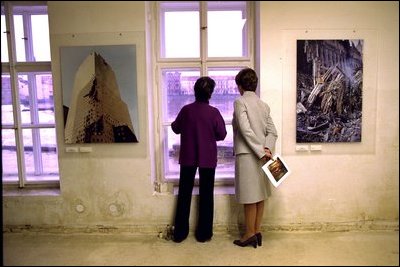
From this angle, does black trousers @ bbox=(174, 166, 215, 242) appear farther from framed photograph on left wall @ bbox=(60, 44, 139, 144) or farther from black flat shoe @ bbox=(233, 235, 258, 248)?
framed photograph on left wall @ bbox=(60, 44, 139, 144)

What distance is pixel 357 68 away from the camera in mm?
2820

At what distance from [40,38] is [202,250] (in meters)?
2.29

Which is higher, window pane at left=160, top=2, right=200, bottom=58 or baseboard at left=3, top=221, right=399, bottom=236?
window pane at left=160, top=2, right=200, bottom=58

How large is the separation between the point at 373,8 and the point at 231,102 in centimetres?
138

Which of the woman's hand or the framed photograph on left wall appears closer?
the woman's hand

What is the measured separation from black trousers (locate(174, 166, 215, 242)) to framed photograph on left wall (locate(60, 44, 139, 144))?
2.04 feet

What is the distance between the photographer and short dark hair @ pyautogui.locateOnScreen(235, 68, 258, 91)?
259 cm

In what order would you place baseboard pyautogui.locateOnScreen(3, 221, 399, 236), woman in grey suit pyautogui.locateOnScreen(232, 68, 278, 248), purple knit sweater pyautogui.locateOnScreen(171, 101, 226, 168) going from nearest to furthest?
woman in grey suit pyautogui.locateOnScreen(232, 68, 278, 248), purple knit sweater pyautogui.locateOnScreen(171, 101, 226, 168), baseboard pyautogui.locateOnScreen(3, 221, 399, 236)

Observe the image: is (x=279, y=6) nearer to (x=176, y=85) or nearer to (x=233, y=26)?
(x=233, y=26)

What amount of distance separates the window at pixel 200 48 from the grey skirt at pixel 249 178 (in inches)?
20.8

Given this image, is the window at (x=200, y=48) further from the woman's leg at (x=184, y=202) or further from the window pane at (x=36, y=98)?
the window pane at (x=36, y=98)

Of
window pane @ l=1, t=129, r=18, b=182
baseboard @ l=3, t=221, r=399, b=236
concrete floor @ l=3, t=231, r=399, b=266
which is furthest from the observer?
window pane @ l=1, t=129, r=18, b=182

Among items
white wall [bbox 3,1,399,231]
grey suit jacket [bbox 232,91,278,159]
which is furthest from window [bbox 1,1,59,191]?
grey suit jacket [bbox 232,91,278,159]

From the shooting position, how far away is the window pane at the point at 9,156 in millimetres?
3096
